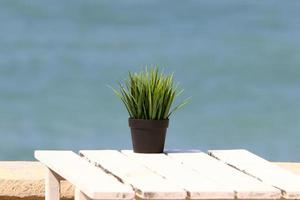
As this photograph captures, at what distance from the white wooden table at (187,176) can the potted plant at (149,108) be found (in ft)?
0.16

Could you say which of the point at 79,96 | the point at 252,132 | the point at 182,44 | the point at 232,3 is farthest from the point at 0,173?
the point at 232,3

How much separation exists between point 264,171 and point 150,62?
13.2 meters

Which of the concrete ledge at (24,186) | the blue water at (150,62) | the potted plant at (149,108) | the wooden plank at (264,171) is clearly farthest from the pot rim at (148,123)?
the blue water at (150,62)

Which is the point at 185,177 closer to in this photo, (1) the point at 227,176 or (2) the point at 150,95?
(1) the point at 227,176

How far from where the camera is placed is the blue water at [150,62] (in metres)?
14.3

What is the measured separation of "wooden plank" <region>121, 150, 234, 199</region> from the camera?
10.6ft

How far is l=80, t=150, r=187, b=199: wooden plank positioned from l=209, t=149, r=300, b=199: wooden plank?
→ 33 centimetres

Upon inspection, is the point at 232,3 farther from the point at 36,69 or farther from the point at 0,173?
the point at 0,173

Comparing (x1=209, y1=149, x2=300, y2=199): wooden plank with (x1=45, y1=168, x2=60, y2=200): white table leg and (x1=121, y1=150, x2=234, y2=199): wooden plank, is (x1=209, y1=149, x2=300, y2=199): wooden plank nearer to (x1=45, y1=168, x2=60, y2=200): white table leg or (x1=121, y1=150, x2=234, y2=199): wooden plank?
(x1=121, y1=150, x2=234, y2=199): wooden plank

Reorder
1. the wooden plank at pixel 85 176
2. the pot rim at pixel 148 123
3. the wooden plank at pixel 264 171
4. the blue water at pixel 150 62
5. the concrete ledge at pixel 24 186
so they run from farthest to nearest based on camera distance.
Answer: the blue water at pixel 150 62
the concrete ledge at pixel 24 186
the pot rim at pixel 148 123
the wooden plank at pixel 264 171
the wooden plank at pixel 85 176

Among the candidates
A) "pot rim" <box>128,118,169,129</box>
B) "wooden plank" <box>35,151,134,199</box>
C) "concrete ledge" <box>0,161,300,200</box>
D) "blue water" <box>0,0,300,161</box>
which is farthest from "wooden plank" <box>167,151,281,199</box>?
"blue water" <box>0,0,300,161</box>

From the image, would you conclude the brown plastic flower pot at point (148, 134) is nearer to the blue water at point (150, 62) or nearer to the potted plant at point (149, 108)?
the potted plant at point (149, 108)

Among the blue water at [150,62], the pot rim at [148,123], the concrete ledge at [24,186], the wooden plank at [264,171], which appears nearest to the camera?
the wooden plank at [264,171]

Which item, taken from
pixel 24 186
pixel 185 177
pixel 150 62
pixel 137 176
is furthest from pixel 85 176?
pixel 150 62
